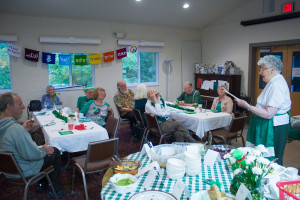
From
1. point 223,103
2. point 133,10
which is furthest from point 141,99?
point 133,10

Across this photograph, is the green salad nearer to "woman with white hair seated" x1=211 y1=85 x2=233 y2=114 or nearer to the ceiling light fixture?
"woman with white hair seated" x1=211 y1=85 x2=233 y2=114

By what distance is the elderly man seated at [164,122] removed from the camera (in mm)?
3998

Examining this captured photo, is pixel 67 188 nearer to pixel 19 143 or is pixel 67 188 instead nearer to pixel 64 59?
pixel 19 143

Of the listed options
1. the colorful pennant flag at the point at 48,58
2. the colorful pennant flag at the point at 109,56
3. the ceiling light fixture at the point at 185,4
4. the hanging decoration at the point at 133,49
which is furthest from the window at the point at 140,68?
the colorful pennant flag at the point at 48,58

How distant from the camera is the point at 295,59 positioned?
19.1 ft

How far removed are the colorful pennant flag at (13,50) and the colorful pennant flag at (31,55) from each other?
0.51 ft

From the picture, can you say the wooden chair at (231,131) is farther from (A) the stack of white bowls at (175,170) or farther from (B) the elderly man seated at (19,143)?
(B) the elderly man seated at (19,143)

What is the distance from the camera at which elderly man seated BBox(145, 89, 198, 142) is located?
400cm

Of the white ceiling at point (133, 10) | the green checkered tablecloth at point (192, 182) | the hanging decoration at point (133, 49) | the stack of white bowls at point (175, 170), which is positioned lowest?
the green checkered tablecloth at point (192, 182)

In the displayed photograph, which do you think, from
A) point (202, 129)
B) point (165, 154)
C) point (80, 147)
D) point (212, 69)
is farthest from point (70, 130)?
point (212, 69)

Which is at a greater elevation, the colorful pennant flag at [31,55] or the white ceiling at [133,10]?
the white ceiling at [133,10]

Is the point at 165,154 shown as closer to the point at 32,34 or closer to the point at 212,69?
the point at 32,34

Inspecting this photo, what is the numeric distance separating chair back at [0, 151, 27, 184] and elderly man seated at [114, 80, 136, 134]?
2.90 meters

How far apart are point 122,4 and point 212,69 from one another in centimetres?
316
